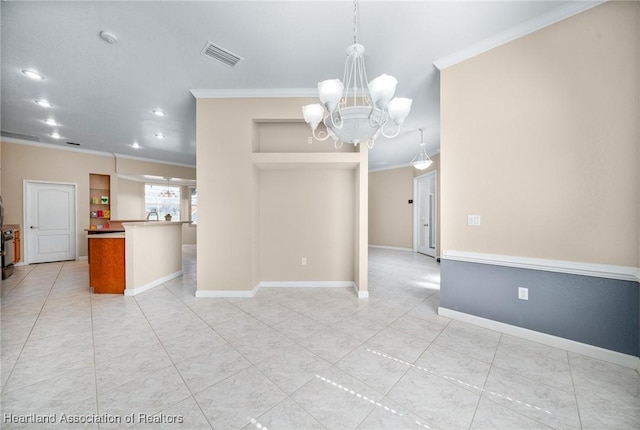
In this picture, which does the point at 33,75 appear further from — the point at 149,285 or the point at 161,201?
the point at 161,201

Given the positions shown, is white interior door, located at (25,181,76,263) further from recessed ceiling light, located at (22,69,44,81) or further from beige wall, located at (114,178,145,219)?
recessed ceiling light, located at (22,69,44,81)

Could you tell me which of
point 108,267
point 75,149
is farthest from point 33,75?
point 75,149

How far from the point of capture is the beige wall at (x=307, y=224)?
3887 millimetres

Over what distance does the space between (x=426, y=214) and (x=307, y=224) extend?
510 centimetres

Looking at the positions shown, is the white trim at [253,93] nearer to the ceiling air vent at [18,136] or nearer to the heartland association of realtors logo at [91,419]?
the heartland association of realtors logo at [91,419]

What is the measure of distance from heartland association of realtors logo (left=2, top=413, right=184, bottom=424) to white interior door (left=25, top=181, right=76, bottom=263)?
664cm

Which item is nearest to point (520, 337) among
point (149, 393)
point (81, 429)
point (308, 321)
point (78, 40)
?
point (308, 321)

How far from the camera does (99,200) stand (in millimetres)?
6633

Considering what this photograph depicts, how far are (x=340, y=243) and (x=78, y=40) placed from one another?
400 cm

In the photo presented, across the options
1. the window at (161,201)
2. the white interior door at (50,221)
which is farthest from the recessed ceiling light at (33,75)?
the window at (161,201)

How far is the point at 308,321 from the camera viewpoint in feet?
8.73

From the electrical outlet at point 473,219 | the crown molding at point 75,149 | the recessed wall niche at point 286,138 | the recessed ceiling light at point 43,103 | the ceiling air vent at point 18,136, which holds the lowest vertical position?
the electrical outlet at point 473,219

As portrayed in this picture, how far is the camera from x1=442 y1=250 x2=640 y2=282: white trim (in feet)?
6.12

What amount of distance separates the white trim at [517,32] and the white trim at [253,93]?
172 cm
